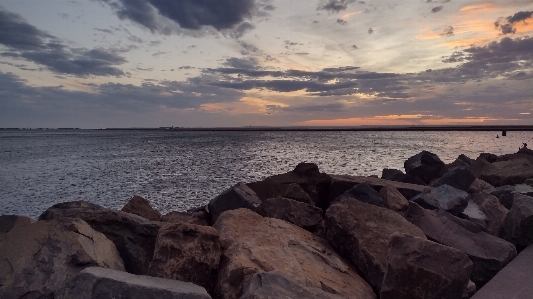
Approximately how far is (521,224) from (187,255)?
4430mm

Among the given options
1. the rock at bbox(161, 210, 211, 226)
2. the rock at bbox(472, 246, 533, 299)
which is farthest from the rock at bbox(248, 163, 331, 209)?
the rock at bbox(472, 246, 533, 299)

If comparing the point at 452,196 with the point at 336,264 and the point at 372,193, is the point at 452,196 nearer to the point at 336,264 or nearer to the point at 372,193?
the point at 372,193

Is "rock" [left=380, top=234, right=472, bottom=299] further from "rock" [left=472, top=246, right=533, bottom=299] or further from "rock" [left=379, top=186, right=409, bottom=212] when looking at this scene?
"rock" [left=379, top=186, right=409, bottom=212]

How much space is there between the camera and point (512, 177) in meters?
10.9

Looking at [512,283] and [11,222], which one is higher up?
[11,222]

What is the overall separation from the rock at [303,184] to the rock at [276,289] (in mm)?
5536

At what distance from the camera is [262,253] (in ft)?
13.0

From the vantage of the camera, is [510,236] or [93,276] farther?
[510,236]

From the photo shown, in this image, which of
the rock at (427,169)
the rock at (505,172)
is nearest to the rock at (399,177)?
the rock at (427,169)

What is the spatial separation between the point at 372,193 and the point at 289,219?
6.48ft

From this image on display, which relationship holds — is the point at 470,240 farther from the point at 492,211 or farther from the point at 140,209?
the point at 140,209

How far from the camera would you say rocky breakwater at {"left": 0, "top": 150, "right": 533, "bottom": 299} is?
306 centimetres

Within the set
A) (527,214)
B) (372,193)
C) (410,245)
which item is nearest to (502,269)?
(527,214)

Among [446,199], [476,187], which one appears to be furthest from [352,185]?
[476,187]
